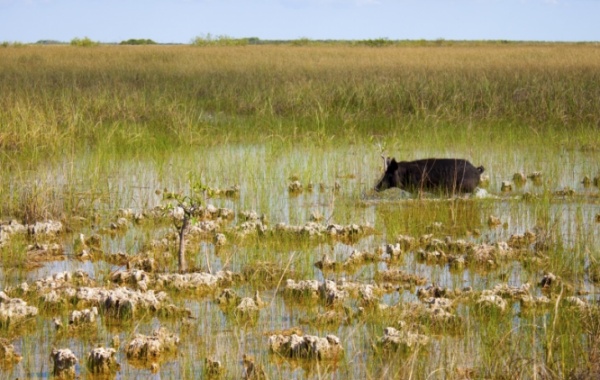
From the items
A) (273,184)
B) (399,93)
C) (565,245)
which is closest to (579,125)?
(399,93)

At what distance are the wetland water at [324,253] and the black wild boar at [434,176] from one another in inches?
8.7

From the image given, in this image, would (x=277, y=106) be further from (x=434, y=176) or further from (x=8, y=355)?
(x=8, y=355)

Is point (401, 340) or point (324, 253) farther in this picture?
point (324, 253)

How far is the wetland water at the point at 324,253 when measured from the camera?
480 cm

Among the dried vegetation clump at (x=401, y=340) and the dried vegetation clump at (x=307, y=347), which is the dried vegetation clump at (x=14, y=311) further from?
the dried vegetation clump at (x=401, y=340)

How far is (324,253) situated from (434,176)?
2754 mm

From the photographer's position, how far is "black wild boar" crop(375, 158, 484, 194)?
30.9 feet

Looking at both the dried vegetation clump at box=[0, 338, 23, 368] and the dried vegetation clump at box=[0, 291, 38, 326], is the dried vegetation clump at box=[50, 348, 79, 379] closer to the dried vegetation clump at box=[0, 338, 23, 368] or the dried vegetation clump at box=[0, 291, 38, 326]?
the dried vegetation clump at box=[0, 338, 23, 368]

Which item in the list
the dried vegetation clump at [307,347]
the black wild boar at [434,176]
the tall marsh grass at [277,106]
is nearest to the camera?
the dried vegetation clump at [307,347]

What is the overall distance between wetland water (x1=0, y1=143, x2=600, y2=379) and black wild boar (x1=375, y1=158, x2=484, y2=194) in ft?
0.72

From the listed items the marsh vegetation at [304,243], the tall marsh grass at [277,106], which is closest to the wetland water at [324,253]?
the marsh vegetation at [304,243]

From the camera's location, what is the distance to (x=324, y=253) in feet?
23.7

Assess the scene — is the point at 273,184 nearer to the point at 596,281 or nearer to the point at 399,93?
the point at 596,281

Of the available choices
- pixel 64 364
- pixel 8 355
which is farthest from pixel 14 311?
pixel 64 364
